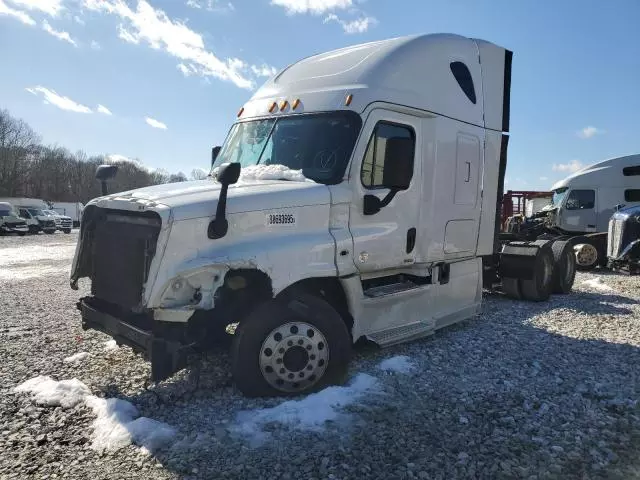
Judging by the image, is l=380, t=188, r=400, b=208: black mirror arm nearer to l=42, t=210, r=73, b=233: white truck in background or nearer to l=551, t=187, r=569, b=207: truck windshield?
l=551, t=187, r=569, b=207: truck windshield

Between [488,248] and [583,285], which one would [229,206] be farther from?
[583,285]

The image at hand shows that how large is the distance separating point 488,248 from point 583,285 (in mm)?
6344

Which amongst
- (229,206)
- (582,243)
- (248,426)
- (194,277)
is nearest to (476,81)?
(229,206)

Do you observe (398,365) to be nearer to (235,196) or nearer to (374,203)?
(374,203)

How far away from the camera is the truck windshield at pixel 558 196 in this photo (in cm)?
1722

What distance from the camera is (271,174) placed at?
5191 mm

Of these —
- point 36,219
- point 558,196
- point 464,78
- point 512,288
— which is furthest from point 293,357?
point 36,219

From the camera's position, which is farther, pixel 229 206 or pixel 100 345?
pixel 100 345

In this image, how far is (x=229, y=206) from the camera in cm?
438

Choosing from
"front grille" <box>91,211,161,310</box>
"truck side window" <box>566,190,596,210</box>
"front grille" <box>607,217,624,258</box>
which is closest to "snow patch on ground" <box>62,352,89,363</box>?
"front grille" <box>91,211,161,310</box>

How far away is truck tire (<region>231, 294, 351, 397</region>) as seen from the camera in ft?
14.2

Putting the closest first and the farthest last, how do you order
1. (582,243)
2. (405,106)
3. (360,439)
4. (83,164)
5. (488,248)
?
(360,439)
(405,106)
(488,248)
(582,243)
(83,164)

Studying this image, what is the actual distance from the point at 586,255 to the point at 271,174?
13379 millimetres

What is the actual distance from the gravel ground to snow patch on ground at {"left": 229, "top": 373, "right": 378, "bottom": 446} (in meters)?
0.01
